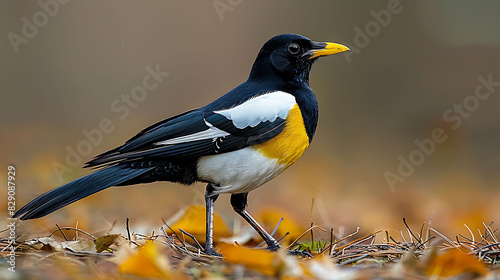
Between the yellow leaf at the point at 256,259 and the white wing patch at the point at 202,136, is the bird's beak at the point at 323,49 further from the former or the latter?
the yellow leaf at the point at 256,259

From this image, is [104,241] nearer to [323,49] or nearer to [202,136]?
[202,136]

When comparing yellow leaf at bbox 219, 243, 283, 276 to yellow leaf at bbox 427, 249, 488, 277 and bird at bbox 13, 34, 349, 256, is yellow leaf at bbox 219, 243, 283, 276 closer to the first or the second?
yellow leaf at bbox 427, 249, 488, 277

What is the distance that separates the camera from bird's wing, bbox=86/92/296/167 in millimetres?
3283

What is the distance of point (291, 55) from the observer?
12.5ft

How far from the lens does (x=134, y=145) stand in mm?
3271

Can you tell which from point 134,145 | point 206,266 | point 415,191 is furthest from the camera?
point 415,191

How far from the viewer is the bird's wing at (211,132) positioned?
129 inches

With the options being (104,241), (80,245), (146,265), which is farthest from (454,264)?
(80,245)

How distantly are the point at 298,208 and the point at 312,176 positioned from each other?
1450mm

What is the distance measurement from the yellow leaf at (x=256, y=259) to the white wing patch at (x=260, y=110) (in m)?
1.47

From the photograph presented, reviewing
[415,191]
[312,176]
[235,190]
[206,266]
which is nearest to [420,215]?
[415,191]

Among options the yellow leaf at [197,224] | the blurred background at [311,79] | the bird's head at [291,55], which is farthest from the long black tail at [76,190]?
the blurred background at [311,79]

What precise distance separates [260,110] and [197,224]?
2.82 feet

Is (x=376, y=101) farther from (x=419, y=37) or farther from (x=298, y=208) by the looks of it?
(x=298, y=208)
